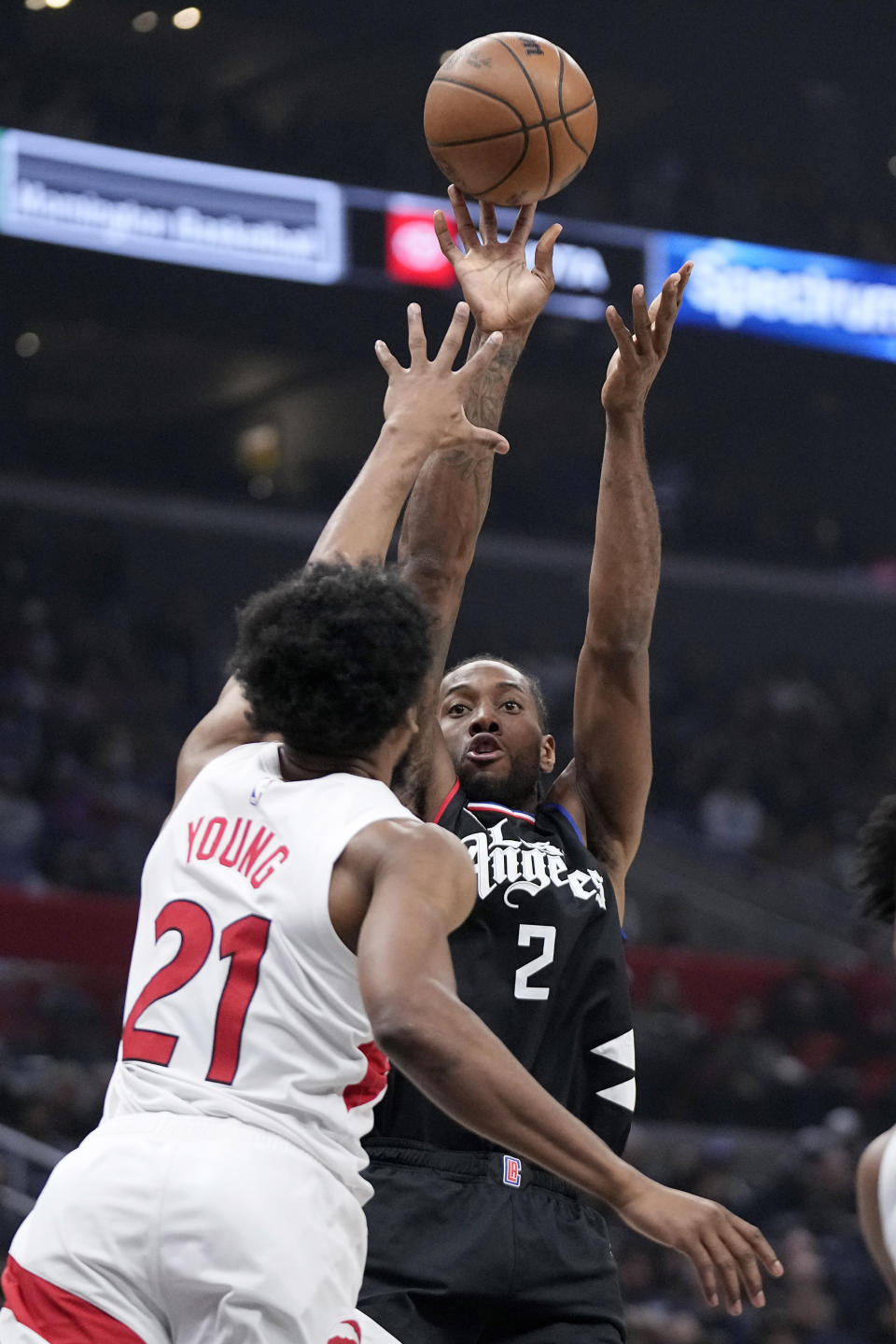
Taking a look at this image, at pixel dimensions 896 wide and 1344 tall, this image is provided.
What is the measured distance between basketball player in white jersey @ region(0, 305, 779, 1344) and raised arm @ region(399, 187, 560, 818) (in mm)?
834

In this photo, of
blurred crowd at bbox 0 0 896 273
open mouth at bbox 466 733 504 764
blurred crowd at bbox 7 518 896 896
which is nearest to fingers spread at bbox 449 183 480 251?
open mouth at bbox 466 733 504 764

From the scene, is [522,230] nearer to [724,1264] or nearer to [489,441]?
[489,441]

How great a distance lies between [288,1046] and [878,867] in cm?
144

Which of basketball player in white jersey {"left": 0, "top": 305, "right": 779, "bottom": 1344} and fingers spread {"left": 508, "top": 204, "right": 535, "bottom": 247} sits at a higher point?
fingers spread {"left": 508, "top": 204, "right": 535, "bottom": 247}

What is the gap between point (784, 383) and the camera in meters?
18.4

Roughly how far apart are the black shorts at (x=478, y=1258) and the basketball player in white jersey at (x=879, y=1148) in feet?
1.92

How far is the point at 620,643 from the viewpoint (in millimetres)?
3994

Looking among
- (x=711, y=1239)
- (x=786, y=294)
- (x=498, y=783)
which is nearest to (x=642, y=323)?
(x=498, y=783)

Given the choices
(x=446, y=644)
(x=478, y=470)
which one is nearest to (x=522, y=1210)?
(x=446, y=644)

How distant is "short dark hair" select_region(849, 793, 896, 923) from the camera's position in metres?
3.39

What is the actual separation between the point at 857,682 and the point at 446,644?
1619 centimetres

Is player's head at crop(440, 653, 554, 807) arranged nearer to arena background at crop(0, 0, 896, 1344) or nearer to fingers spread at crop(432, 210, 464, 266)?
fingers spread at crop(432, 210, 464, 266)

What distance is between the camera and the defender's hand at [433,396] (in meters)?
3.40

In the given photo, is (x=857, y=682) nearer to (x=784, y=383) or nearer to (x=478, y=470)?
(x=784, y=383)
